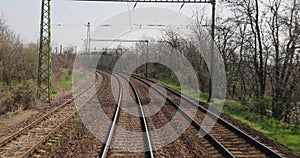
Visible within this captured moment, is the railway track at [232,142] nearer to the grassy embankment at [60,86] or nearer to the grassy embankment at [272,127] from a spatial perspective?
the grassy embankment at [272,127]

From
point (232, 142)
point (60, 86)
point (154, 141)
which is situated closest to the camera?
point (154, 141)

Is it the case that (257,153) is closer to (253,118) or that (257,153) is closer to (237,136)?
(237,136)

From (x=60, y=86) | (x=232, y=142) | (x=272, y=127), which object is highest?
(x=60, y=86)

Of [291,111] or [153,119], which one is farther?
[291,111]

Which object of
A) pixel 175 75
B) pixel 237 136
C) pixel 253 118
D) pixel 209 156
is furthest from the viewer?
pixel 175 75

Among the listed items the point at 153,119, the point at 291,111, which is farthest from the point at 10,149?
the point at 291,111

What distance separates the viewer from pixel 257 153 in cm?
823

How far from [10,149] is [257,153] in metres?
6.93

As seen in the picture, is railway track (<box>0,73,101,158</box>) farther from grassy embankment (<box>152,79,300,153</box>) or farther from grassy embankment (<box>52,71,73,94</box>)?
grassy embankment (<box>52,71,73,94</box>)

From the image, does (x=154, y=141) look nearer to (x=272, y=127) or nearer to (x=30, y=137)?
(x=30, y=137)

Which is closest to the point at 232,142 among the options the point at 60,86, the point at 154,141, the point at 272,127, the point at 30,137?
the point at 154,141

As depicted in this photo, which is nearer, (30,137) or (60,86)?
(30,137)

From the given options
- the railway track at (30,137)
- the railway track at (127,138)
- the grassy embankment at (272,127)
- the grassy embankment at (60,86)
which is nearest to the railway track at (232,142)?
the grassy embankment at (272,127)

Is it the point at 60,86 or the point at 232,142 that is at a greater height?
the point at 60,86
